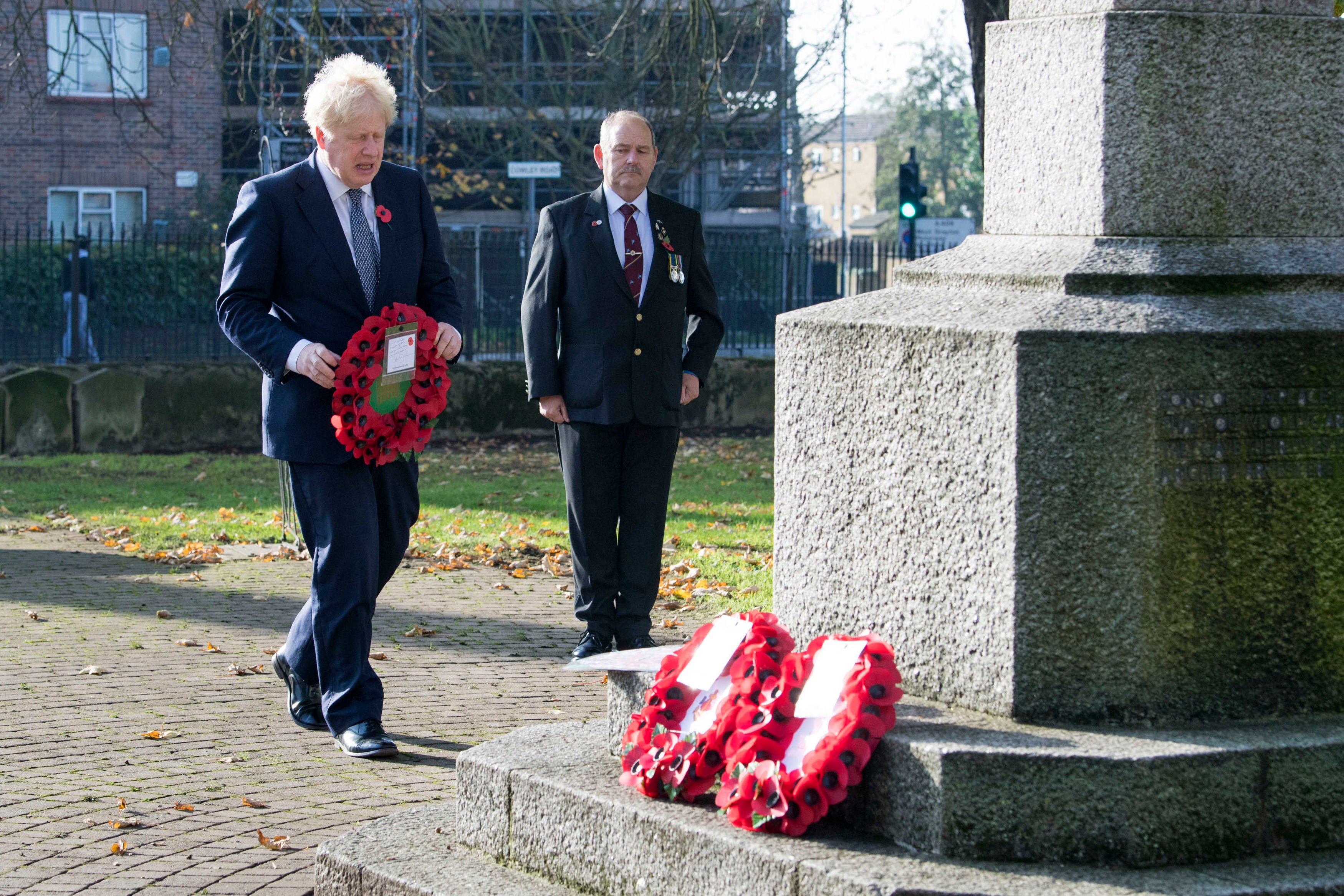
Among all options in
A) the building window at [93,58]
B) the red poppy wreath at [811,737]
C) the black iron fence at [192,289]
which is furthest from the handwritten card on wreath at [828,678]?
the building window at [93,58]

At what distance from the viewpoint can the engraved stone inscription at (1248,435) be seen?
3244 millimetres

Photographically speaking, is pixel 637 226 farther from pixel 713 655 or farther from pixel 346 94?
pixel 713 655

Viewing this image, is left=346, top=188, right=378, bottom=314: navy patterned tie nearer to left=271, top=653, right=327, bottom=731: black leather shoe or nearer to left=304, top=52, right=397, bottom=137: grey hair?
left=304, top=52, right=397, bottom=137: grey hair

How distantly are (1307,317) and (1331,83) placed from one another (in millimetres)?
626

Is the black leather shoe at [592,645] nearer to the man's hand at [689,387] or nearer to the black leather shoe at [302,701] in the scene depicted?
the man's hand at [689,387]

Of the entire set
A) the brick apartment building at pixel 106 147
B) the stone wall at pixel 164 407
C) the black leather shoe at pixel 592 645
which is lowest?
the black leather shoe at pixel 592 645

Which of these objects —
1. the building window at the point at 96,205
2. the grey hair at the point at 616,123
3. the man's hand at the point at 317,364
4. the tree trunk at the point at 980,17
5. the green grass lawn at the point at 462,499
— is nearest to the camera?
the man's hand at the point at 317,364

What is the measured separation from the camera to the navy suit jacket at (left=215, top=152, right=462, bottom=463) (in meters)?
4.77

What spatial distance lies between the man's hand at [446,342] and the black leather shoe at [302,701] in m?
1.19

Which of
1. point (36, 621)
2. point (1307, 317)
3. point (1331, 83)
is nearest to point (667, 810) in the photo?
point (1307, 317)

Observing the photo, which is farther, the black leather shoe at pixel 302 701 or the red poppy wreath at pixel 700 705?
the black leather shoe at pixel 302 701

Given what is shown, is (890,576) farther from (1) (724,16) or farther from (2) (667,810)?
(1) (724,16)

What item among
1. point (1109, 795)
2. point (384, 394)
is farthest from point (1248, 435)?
point (384, 394)

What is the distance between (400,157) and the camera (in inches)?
925
